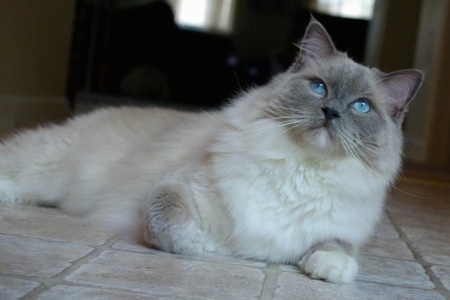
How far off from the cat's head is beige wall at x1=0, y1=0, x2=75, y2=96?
2729mm

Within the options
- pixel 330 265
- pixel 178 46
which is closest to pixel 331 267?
pixel 330 265

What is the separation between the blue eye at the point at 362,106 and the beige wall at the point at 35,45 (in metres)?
2.95

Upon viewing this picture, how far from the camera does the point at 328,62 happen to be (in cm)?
216

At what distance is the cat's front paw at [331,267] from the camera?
1805 millimetres

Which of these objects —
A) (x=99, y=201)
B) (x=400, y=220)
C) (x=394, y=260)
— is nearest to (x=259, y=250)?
(x=394, y=260)

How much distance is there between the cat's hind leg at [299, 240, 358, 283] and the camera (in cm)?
180

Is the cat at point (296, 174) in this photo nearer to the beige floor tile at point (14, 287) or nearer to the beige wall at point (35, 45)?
the beige floor tile at point (14, 287)

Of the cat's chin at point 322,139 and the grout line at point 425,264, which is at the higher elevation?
the cat's chin at point 322,139

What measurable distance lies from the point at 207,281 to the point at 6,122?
3352 millimetres

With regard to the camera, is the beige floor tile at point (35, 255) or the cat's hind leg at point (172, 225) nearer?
the beige floor tile at point (35, 255)

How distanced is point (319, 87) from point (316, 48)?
0.22 m

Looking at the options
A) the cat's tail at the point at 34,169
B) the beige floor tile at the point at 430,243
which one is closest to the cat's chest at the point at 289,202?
the beige floor tile at the point at 430,243

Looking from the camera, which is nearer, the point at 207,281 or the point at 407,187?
the point at 207,281

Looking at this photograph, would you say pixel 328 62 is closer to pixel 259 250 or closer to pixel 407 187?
pixel 259 250
